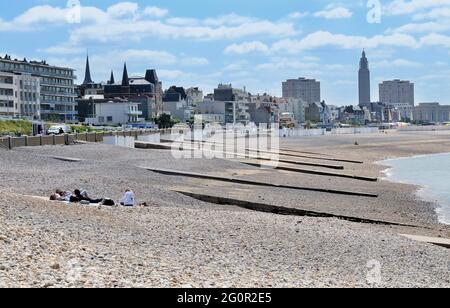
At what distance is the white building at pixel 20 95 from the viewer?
110 metres

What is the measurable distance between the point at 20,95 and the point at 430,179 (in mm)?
86438

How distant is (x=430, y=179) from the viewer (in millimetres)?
45438

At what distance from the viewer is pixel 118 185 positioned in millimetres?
27359

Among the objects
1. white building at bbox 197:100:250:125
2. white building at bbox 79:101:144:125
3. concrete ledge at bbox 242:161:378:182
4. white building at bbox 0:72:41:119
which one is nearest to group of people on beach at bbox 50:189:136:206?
concrete ledge at bbox 242:161:378:182

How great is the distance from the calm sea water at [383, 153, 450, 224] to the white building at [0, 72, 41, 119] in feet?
231

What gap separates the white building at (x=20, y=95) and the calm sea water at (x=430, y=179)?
70305 mm

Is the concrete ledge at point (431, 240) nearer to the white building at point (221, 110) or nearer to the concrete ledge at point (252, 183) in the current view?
the concrete ledge at point (252, 183)

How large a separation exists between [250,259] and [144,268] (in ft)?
9.63

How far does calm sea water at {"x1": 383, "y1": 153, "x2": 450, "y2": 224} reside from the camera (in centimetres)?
3132

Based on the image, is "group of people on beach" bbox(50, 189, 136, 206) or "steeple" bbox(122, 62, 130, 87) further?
"steeple" bbox(122, 62, 130, 87)

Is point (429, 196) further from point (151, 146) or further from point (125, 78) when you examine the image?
point (125, 78)

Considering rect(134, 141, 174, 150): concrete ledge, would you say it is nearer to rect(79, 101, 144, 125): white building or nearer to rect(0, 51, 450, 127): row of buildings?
rect(0, 51, 450, 127): row of buildings
